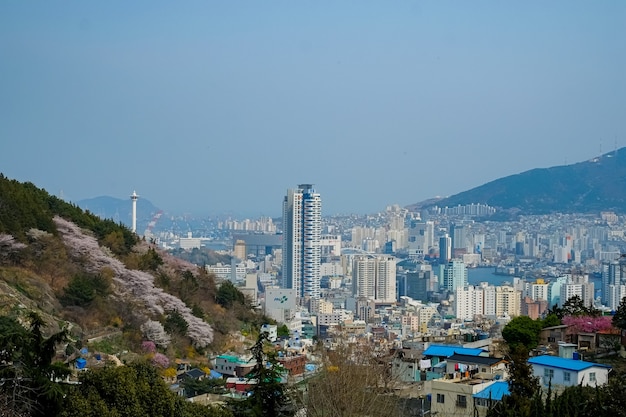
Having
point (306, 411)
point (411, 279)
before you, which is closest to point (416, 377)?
point (306, 411)

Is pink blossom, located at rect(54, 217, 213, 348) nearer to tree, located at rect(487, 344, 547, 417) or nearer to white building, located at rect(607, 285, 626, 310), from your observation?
tree, located at rect(487, 344, 547, 417)

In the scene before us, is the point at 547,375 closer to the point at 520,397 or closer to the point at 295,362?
the point at 520,397

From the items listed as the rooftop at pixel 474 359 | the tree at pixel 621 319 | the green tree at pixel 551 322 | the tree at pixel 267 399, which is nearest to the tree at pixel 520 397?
the tree at pixel 267 399

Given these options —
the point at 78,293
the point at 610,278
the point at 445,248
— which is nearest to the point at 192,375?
the point at 78,293

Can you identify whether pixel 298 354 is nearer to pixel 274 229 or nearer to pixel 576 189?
pixel 274 229

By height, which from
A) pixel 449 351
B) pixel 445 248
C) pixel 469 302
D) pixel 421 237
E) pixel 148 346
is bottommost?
pixel 469 302

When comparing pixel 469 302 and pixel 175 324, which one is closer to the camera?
pixel 175 324
